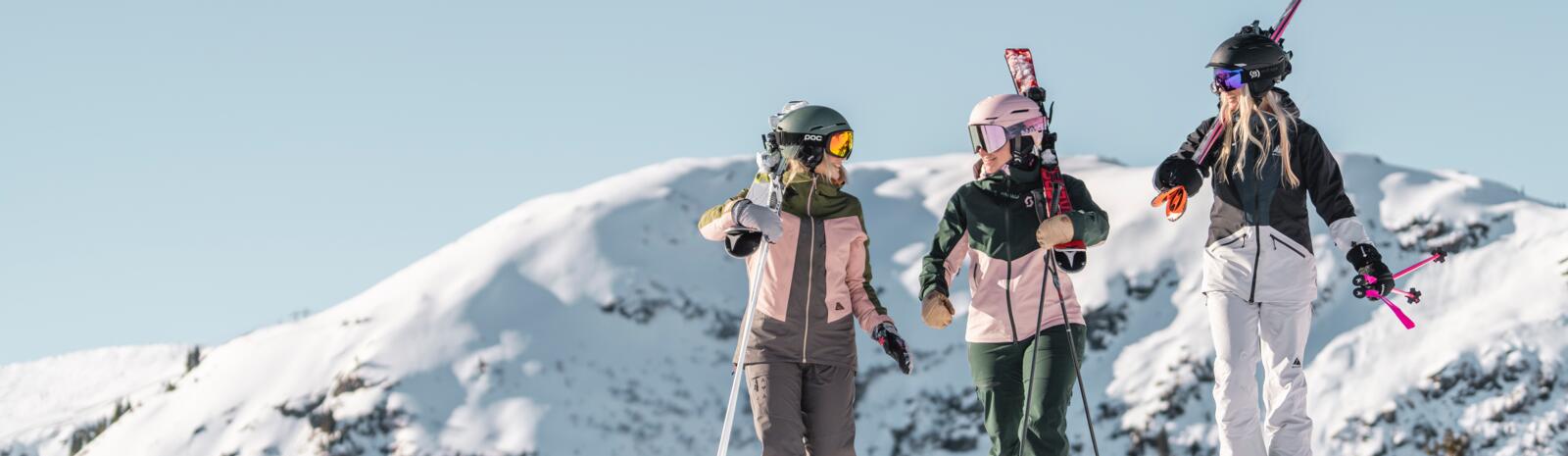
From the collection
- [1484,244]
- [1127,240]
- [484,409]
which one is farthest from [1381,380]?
[484,409]

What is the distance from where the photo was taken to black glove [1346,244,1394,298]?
838 cm

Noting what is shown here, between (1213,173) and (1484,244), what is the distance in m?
52.7

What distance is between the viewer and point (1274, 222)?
8516mm

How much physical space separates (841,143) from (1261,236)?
7.99 feet

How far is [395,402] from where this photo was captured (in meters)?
60.2

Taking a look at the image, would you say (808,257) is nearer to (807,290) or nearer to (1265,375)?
(807,290)

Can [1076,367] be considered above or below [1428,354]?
above

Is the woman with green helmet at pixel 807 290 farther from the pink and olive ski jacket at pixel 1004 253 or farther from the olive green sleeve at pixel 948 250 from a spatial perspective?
the pink and olive ski jacket at pixel 1004 253

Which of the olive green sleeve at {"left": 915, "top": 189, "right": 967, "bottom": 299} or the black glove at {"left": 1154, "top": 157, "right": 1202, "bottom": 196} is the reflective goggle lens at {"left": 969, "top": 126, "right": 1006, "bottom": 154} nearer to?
the olive green sleeve at {"left": 915, "top": 189, "right": 967, "bottom": 299}

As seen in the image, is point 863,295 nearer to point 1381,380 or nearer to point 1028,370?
point 1028,370

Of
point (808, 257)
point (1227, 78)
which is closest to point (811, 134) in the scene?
point (808, 257)

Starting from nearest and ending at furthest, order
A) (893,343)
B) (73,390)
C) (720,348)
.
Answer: (893,343)
(720,348)
(73,390)

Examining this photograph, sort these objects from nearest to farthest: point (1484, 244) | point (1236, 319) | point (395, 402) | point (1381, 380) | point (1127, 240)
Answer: point (1236, 319) < point (1381, 380) < point (1484, 244) < point (395, 402) < point (1127, 240)

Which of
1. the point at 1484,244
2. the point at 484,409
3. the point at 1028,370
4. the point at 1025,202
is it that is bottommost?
the point at 484,409
